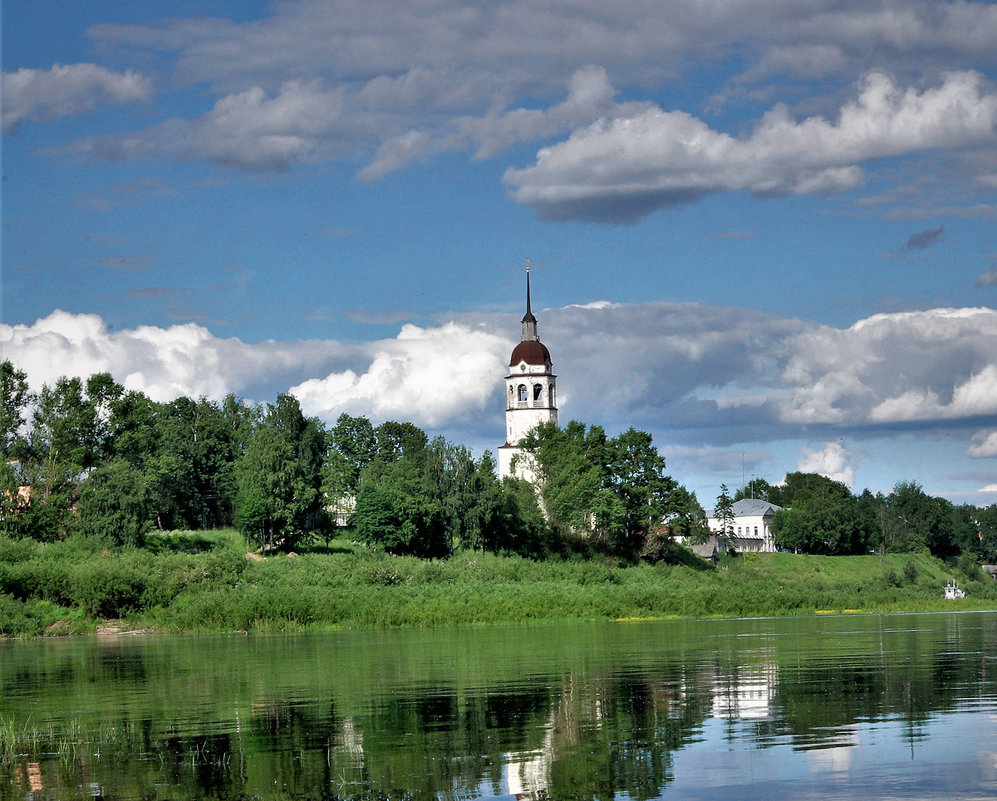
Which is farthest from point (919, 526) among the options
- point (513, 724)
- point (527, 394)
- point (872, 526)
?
point (513, 724)

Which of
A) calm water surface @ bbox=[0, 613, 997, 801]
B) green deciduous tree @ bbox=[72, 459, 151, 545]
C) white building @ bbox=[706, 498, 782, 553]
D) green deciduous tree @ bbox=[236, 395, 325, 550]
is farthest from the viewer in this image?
white building @ bbox=[706, 498, 782, 553]

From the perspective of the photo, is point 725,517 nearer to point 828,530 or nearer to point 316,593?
point 828,530

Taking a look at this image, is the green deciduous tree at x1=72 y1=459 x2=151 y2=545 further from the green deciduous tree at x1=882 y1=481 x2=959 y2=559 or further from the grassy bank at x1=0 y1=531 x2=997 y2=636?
the green deciduous tree at x1=882 y1=481 x2=959 y2=559

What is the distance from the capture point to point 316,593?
3004 inches

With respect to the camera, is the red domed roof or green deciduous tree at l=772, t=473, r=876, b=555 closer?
the red domed roof

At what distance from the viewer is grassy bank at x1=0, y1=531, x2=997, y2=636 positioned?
7294cm

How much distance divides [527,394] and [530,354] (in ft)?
14.7

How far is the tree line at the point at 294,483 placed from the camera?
93.9 meters

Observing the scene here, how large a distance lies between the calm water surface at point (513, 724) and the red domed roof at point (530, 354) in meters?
87.7

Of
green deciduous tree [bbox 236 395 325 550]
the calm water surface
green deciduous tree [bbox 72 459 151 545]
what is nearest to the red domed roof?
green deciduous tree [bbox 236 395 325 550]

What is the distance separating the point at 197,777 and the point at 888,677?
21.2 m

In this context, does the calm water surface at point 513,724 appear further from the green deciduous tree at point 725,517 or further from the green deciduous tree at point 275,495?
the green deciduous tree at point 725,517

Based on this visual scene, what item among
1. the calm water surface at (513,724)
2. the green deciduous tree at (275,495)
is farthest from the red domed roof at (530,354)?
the calm water surface at (513,724)

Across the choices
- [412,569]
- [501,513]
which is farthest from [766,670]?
[501,513]
